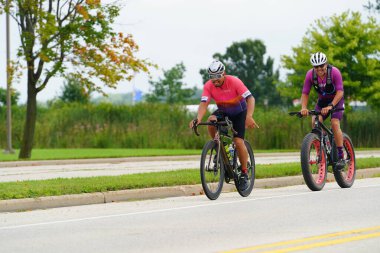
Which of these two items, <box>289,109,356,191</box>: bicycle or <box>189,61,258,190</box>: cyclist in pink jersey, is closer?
<box>189,61,258,190</box>: cyclist in pink jersey

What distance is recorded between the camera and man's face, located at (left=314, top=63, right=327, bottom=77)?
1374 centimetres

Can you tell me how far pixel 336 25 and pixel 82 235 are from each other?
34.3m

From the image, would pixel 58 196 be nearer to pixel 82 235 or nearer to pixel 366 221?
pixel 82 235

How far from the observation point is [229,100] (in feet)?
42.4

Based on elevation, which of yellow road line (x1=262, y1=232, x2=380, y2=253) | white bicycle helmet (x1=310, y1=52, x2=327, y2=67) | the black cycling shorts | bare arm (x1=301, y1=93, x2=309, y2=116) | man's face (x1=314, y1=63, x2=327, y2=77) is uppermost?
white bicycle helmet (x1=310, y1=52, x2=327, y2=67)

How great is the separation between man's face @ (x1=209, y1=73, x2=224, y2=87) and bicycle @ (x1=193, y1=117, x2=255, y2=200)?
0.52 m

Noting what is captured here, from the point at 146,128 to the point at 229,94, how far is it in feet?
87.2

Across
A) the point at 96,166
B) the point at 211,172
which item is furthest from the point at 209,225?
the point at 96,166

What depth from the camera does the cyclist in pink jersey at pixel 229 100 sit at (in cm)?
1271

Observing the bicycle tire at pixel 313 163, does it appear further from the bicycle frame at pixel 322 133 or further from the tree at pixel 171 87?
the tree at pixel 171 87

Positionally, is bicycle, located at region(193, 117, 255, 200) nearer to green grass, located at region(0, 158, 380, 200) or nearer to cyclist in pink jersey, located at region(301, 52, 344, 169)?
cyclist in pink jersey, located at region(301, 52, 344, 169)

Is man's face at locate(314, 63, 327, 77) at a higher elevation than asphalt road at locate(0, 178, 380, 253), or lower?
higher

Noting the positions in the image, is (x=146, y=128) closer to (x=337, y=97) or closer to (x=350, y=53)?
(x=350, y=53)

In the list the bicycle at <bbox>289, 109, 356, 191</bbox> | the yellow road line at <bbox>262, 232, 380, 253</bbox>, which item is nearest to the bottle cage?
the bicycle at <bbox>289, 109, 356, 191</bbox>
